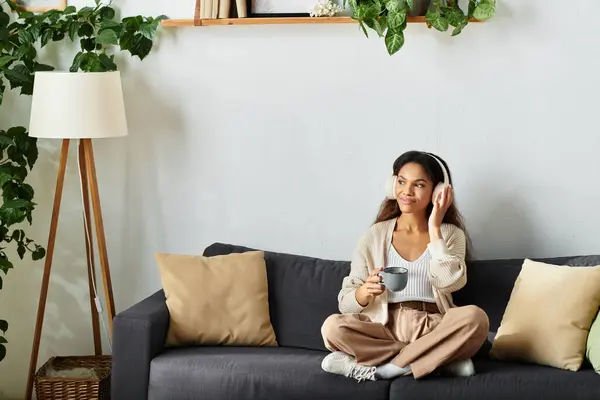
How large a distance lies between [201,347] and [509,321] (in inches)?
45.9

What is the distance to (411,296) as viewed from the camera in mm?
3586

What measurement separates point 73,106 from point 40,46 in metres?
0.56

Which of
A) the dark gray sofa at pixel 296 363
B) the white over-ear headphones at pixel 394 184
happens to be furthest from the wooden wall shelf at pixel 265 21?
the dark gray sofa at pixel 296 363

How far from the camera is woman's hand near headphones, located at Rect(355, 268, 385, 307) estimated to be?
3453 millimetres

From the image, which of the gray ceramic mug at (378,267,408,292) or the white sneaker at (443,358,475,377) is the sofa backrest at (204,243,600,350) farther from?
the gray ceramic mug at (378,267,408,292)

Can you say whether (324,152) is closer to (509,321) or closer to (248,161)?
(248,161)

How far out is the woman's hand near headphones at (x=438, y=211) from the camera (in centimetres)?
357

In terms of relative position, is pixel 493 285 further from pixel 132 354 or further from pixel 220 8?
pixel 220 8

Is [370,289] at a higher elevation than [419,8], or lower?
lower

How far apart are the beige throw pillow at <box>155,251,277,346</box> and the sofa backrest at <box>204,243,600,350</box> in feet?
0.24

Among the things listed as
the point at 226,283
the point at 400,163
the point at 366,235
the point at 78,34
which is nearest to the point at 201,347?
the point at 226,283

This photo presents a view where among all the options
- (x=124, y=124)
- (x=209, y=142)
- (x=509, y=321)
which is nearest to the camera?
(x=509, y=321)

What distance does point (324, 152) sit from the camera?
13.4 feet

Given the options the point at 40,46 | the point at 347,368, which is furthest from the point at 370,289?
the point at 40,46
